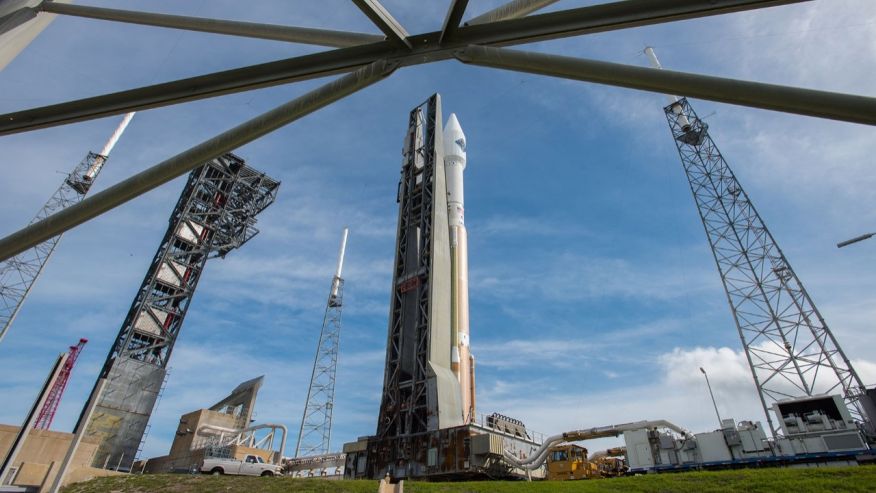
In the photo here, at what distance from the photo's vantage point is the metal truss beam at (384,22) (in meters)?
3.42

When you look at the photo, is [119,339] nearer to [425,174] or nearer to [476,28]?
[425,174]

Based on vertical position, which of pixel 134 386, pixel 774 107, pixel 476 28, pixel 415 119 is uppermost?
pixel 415 119

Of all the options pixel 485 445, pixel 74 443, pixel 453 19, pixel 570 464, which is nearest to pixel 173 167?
pixel 453 19

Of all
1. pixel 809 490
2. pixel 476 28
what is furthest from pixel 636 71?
pixel 809 490

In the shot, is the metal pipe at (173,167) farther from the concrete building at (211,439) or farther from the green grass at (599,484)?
the concrete building at (211,439)

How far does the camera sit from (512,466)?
29.9 meters

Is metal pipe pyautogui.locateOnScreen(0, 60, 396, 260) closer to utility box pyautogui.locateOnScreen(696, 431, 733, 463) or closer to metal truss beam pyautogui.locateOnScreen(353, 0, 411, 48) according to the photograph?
metal truss beam pyautogui.locateOnScreen(353, 0, 411, 48)

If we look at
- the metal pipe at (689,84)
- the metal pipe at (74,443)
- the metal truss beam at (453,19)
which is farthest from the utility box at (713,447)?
the metal truss beam at (453,19)

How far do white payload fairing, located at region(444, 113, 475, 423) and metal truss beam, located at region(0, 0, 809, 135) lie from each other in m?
32.9

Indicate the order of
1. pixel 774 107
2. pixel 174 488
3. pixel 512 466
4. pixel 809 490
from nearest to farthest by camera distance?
pixel 774 107 → pixel 809 490 → pixel 174 488 → pixel 512 466

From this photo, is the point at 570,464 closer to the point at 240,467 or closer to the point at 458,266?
the point at 458,266

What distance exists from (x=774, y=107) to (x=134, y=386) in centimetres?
5716

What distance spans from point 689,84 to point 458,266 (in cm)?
3709

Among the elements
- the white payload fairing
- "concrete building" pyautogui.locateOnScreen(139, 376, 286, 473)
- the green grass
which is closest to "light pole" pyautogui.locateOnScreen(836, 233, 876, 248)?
the green grass
